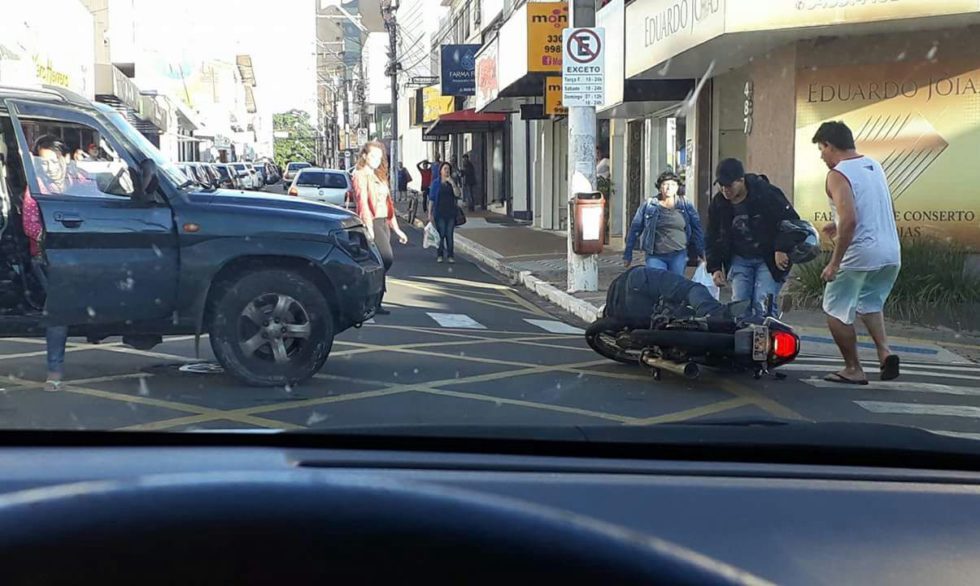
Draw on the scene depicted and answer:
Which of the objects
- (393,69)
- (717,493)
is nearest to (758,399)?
(717,493)

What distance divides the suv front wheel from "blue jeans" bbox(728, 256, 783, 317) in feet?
11.4

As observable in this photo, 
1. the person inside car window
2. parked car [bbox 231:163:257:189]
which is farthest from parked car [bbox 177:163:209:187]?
parked car [bbox 231:163:257:189]

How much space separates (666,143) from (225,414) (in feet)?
51.3

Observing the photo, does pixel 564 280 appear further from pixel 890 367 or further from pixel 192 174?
pixel 192 174

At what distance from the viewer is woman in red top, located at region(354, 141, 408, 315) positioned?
445 inches

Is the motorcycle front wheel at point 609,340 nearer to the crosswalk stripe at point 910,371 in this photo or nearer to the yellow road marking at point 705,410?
the yellow road marking at point 705,410

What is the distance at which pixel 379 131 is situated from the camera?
7881cm

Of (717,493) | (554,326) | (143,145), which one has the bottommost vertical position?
(554,326)

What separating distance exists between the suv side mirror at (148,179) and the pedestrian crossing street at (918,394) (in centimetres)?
463

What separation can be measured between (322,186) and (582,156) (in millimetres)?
15234

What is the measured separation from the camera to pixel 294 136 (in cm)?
13550

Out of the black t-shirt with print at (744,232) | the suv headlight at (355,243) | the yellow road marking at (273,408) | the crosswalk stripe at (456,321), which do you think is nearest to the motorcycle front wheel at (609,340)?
the black t-shirt with print at (744,232)

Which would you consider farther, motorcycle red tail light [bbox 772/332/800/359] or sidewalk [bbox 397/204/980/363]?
sidewalk [bbox 397/204/980/363]

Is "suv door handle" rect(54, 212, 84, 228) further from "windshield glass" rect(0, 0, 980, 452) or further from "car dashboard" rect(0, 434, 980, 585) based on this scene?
"car dashboard" rect(0, 434, 980, 585)
